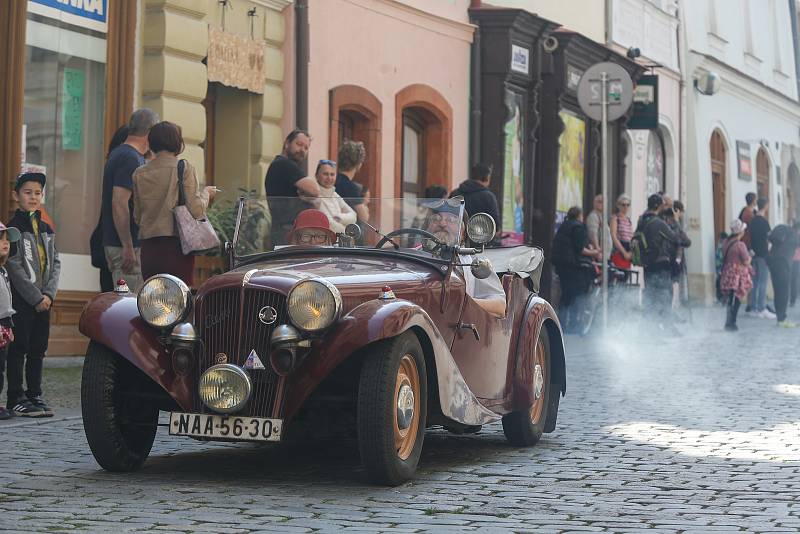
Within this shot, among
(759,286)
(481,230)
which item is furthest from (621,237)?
(481,230)

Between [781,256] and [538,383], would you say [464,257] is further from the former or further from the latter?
[781,256]

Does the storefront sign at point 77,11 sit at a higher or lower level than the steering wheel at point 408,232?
higher

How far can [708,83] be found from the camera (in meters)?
33.2

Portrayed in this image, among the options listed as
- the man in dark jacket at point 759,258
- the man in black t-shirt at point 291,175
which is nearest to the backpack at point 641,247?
the man in dark jacket at point 759,258

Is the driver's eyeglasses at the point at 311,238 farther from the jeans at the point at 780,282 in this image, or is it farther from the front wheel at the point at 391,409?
the jeans at the point at 780,282

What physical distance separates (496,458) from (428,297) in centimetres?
112

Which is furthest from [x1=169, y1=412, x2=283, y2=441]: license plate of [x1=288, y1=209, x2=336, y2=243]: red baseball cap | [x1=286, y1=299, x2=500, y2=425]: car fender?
[x1=288, y1=209, x2=336, y2=243]: red baseball cap

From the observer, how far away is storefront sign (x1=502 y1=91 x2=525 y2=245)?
918 inches

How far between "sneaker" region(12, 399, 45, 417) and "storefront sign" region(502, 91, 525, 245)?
13.5 m

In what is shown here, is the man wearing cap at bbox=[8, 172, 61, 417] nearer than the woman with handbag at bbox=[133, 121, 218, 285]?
Yes

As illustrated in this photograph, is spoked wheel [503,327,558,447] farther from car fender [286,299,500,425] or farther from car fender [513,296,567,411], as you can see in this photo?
car fender [286,299,500,425]

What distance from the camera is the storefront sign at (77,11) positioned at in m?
14.0

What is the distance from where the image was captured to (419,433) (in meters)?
7.32

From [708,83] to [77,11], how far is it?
68.7 feet
